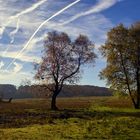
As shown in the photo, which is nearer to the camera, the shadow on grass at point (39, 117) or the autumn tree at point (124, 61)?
the shadow on grass at point (39, 117)

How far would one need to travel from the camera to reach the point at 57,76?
73.6m

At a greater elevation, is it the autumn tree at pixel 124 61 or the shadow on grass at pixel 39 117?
the autumn tree at pixel 124 61

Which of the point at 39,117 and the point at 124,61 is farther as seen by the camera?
the point at 124,61

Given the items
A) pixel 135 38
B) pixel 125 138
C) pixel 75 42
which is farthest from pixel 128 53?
pixel 125 138

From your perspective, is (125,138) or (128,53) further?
(128,53)

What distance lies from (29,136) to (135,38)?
5040 cm

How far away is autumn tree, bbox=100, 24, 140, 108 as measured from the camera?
7375 cm

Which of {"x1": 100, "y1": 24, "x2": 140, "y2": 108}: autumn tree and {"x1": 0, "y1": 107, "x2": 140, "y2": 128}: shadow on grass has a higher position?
{"x1": 100, "y1": 24, "x2": 140, "y2": 108}: autumn tree

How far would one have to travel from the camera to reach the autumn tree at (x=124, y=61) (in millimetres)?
73750

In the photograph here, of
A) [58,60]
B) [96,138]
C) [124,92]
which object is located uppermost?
[58,60]

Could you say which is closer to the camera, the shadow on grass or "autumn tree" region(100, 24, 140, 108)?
the shadow on grass

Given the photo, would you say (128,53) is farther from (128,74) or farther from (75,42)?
(75,42)

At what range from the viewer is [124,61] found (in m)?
74.4

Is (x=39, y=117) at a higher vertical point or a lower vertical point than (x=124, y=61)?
lower
